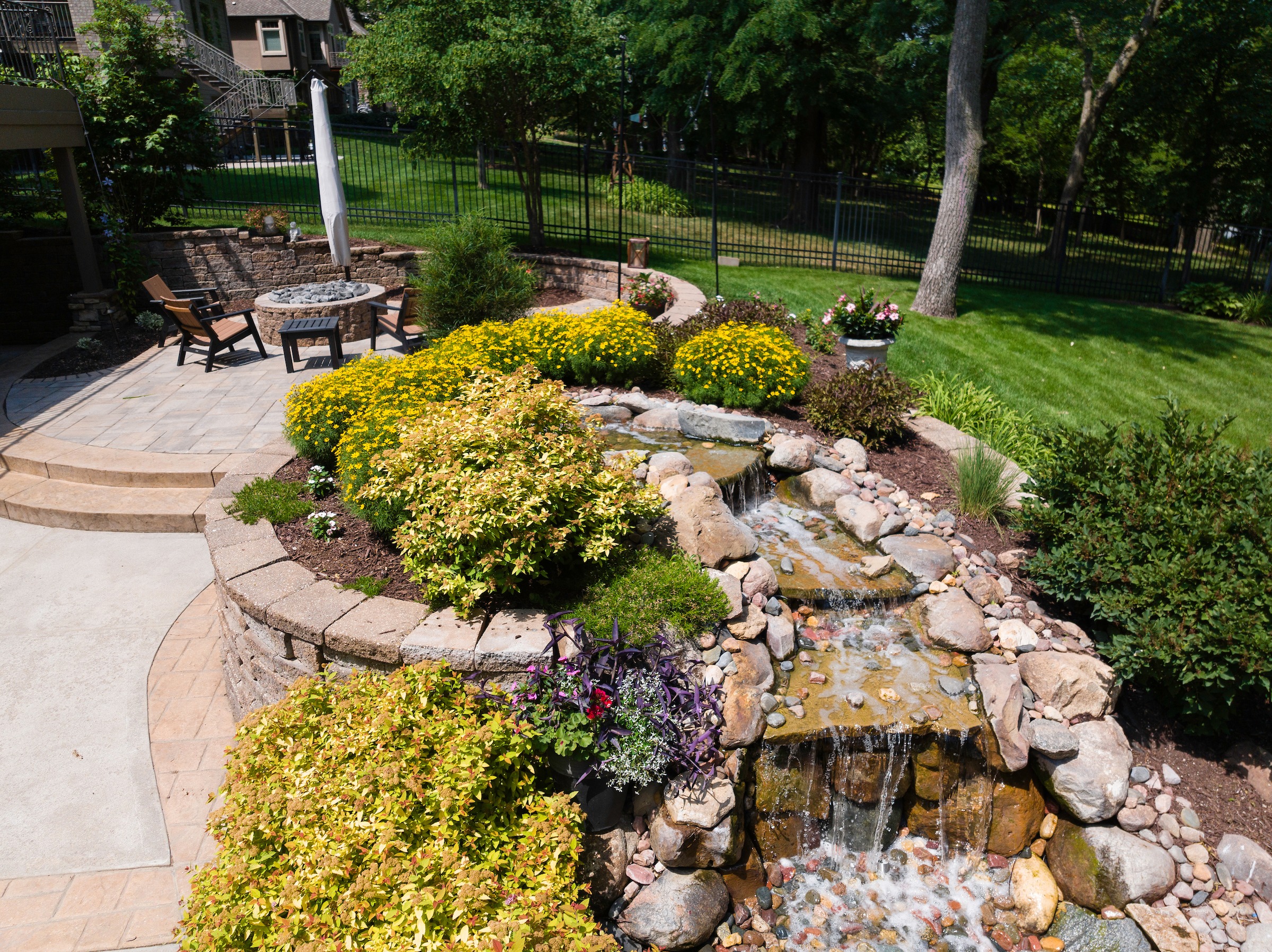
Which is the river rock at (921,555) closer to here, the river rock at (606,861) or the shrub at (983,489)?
the shrub at (983,489)

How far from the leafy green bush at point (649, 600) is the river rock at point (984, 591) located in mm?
1733

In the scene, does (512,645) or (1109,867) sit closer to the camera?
(512,645)

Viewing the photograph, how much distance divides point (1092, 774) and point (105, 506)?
7.13 m

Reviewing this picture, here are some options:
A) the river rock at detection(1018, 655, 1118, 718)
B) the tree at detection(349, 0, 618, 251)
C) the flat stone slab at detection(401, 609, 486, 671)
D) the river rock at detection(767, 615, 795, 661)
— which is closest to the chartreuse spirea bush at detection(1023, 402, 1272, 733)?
the river rock at detection(1018, 655, 1118, 718)

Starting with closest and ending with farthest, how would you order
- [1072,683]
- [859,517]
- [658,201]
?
[1072,683] < [859,517] < [658,201]

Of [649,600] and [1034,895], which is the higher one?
[649,600]

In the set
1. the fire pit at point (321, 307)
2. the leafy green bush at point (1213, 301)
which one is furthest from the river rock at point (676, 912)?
the leafy green bush at point (1213, 301)

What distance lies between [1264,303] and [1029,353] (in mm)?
6263

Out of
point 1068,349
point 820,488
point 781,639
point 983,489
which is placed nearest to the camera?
point 781,639

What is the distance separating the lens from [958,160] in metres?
11.0

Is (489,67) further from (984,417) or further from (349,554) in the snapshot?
(349,554)

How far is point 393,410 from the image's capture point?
5238 mm

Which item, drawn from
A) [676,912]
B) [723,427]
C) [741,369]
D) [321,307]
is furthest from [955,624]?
[321,307]

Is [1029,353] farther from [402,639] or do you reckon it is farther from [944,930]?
[402,639]
